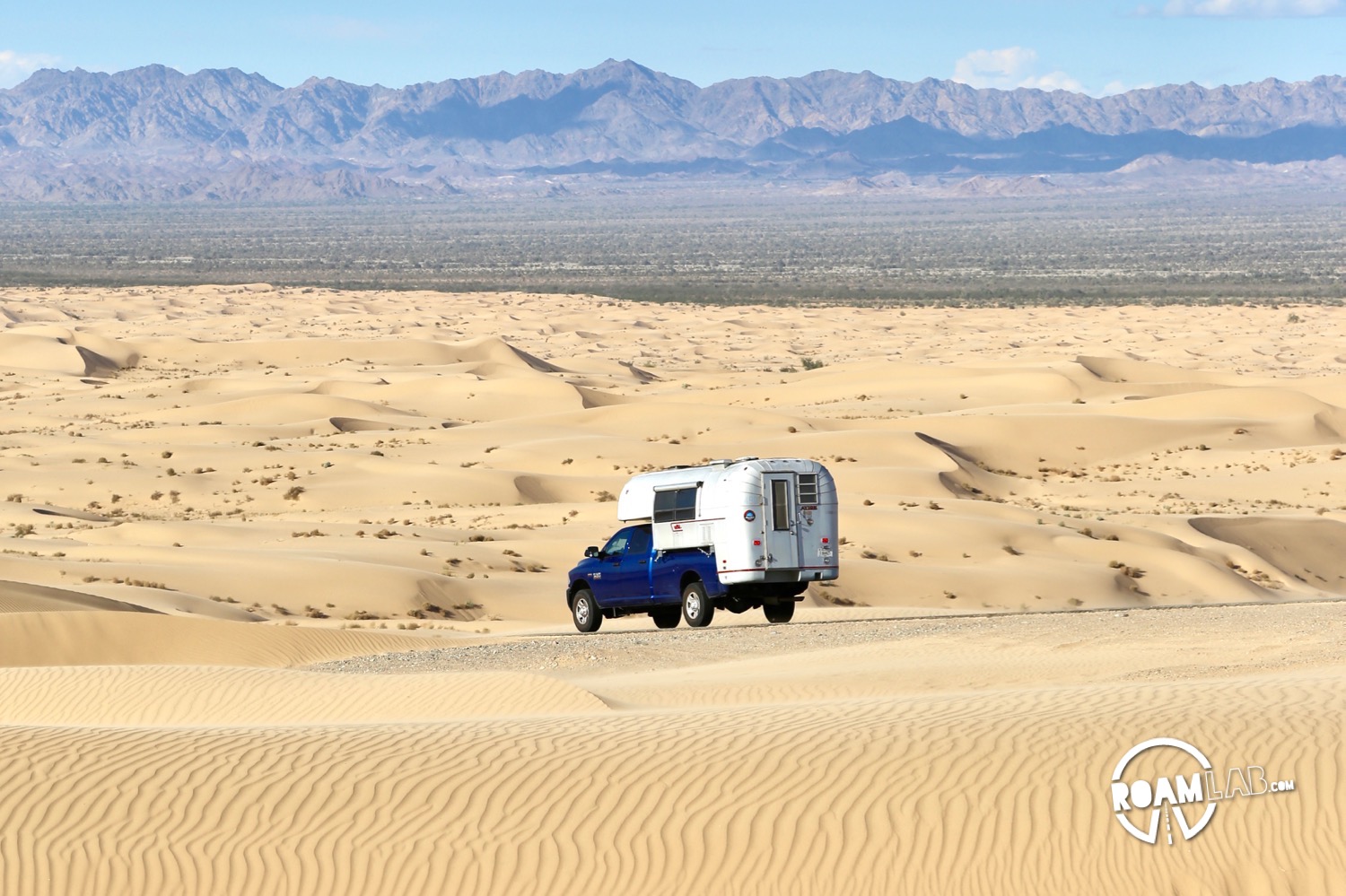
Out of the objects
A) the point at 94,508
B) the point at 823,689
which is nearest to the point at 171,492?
the point at 94,508

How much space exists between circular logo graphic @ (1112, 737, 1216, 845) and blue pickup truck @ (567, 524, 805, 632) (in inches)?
405

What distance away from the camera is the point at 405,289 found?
102 metres

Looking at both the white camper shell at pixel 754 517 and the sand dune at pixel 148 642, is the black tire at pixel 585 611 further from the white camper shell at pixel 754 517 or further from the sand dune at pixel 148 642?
the sand dune at pixel 148 642

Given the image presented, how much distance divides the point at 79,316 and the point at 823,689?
235 ft

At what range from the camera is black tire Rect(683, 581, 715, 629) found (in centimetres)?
2000

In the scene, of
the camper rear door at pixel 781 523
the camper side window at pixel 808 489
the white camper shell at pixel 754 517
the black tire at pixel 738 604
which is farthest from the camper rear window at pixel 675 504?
the camper side window at pixel 808 489

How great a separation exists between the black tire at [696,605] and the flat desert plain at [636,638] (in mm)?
267

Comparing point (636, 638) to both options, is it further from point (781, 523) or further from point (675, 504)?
point (781, 523)

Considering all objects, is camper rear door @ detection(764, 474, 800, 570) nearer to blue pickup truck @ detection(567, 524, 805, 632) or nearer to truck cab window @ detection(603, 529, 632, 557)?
blue pickup truck @ detection(567, 524, 805, 632)

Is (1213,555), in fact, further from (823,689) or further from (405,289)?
(405,289)

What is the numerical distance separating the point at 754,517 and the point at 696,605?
1.72 m

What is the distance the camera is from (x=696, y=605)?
20.1 meters

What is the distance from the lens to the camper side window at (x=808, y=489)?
19.3m

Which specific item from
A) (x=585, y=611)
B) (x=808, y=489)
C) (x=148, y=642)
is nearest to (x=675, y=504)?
(x=808, y=489)
